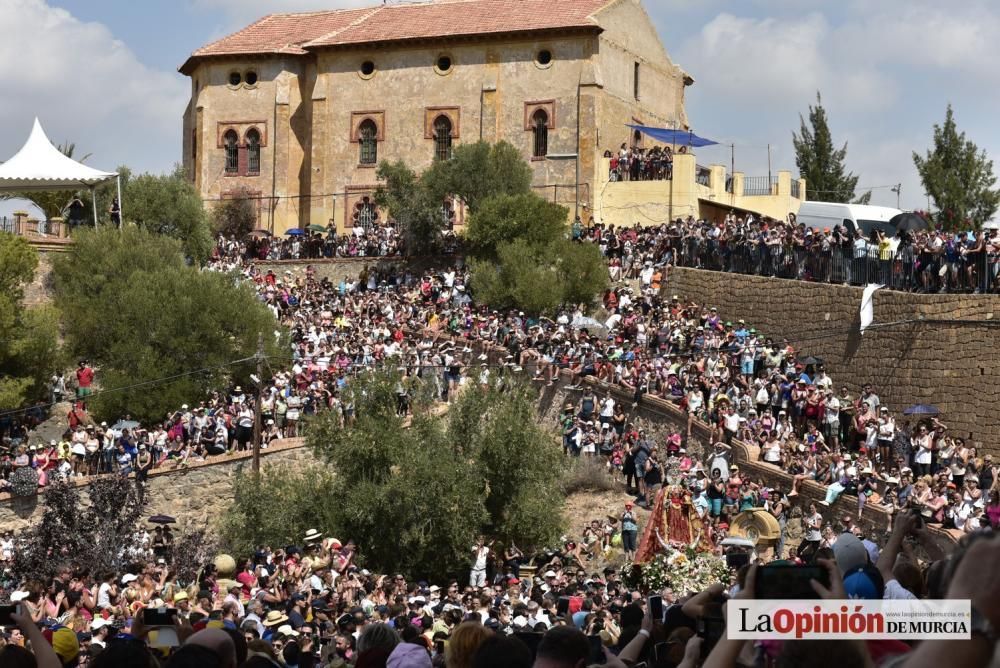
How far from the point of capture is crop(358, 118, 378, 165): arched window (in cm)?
5441

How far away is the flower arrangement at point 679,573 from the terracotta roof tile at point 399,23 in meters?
31.2

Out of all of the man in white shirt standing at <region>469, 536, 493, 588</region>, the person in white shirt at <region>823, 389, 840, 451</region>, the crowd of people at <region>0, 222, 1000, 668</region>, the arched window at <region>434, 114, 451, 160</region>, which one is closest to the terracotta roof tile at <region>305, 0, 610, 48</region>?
the arched window at <region>434, 114, 451, 160</region>

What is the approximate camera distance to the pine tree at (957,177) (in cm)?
5203

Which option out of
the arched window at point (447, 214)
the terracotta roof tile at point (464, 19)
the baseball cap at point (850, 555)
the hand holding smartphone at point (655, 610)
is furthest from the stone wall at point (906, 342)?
the baseball cap at point (850, 555)

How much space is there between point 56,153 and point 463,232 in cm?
1211

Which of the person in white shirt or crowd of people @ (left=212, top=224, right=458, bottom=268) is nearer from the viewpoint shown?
the person in white shirt

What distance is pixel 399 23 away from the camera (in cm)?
5456

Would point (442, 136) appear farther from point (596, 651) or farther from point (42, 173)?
point (596, 651)

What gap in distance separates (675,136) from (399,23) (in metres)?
10.8

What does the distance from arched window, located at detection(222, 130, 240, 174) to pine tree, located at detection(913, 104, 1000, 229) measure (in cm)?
2393

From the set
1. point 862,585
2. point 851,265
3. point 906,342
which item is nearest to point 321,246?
point 851,265

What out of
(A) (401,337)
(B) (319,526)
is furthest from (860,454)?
(A) (401,337)

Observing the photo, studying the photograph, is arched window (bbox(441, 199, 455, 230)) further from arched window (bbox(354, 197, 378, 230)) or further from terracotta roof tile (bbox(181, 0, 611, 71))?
terracotta roof tile (bbox(181, 0, 611, 71))

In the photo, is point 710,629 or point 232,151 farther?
point 232,151
